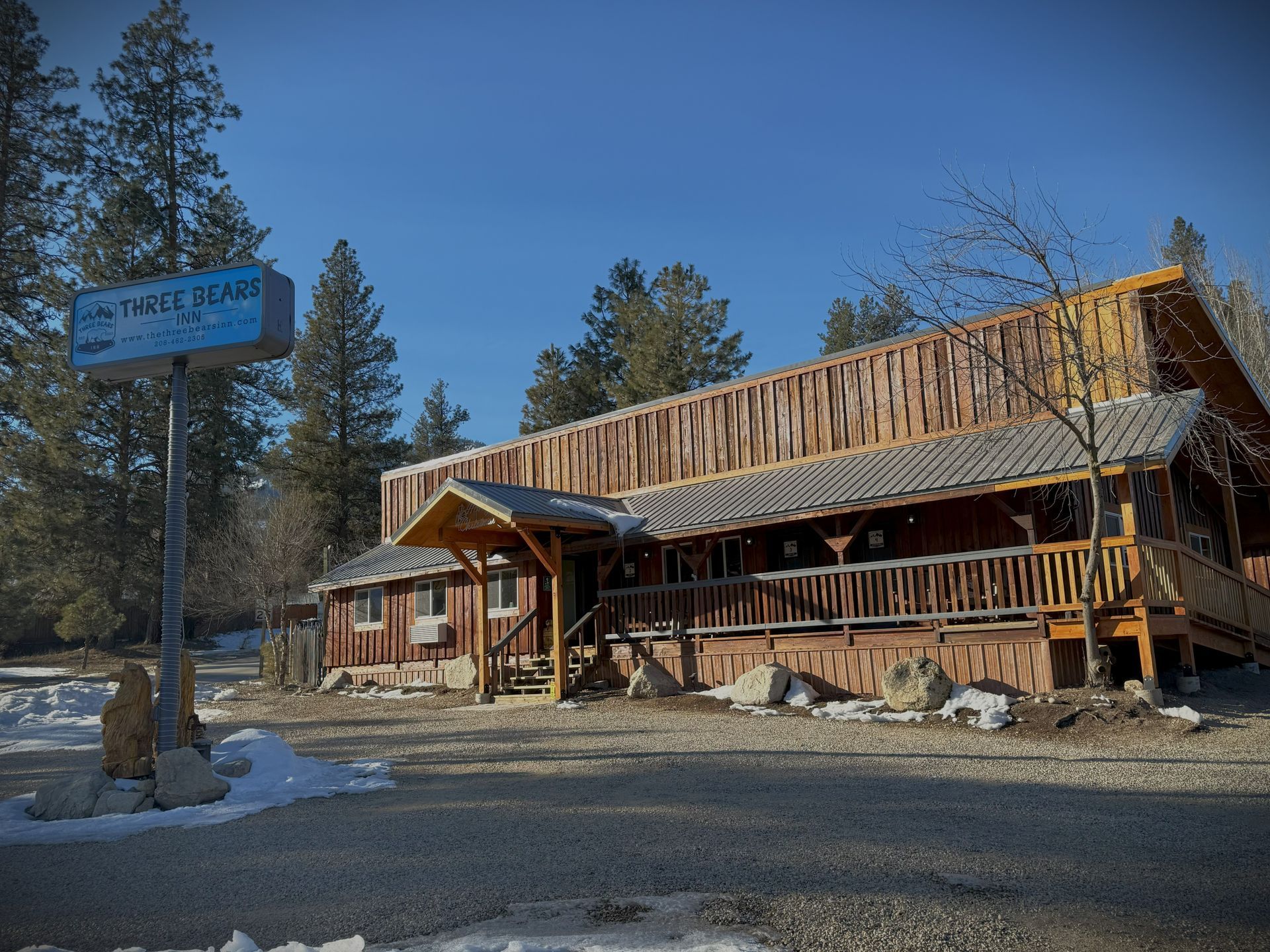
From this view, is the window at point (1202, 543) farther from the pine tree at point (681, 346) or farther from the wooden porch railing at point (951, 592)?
the pine tree at point (681, 346)

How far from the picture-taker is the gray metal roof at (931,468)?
11.7 metres

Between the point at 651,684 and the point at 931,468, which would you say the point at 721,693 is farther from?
the point at 931,468

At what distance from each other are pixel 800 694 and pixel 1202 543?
396 inches

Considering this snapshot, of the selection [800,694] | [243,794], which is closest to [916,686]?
[800,694]

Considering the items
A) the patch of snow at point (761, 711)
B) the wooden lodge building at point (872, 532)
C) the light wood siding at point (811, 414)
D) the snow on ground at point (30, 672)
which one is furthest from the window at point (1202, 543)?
the snow on ground at point (30, 672)

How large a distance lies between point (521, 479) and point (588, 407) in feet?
61.7

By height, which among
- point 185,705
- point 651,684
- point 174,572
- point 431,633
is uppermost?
point 174,572

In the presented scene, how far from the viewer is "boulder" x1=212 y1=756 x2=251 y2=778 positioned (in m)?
8.86

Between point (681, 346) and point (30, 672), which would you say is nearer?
point (30, 672)

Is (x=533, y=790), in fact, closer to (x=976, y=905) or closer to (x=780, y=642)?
(x=976, y=905)

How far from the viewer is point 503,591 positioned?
63.9ft

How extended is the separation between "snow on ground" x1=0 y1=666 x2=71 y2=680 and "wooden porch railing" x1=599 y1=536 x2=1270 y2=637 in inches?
729

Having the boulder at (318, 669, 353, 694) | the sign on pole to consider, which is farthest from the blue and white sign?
the boulder at (318, 669, 353, 694)

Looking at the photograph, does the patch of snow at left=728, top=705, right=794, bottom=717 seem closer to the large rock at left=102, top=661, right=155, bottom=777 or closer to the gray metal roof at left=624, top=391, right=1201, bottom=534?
the gray metal roof at left=624, top=391, right=1201, bottom=534
